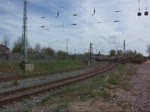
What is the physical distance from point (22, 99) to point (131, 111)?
699cm

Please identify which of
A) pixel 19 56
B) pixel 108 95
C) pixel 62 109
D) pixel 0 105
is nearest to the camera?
pixel 62 109

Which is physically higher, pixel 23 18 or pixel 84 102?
pixel 23 18

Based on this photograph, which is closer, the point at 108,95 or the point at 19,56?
the point at 108,95

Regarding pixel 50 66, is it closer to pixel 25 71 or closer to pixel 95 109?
pixel 25 71

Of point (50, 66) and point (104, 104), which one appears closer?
point (104, 104)

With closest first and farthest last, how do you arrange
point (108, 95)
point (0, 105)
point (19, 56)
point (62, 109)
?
point (62, 109)
point (0, 105)
point (108, 95)
point (19, 56)

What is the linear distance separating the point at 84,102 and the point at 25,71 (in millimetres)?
32326

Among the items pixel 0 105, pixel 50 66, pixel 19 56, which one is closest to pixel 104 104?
pixel 0 105

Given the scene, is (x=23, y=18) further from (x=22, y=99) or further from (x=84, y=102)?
(x=84, y=102)

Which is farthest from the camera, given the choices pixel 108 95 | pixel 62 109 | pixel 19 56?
pixel 19 56

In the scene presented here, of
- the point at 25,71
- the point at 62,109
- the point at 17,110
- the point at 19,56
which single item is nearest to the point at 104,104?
the point at 62,109

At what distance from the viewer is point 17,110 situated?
44.7 ft

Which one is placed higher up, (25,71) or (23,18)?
(23,18)

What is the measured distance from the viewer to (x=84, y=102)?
45.8 ft
